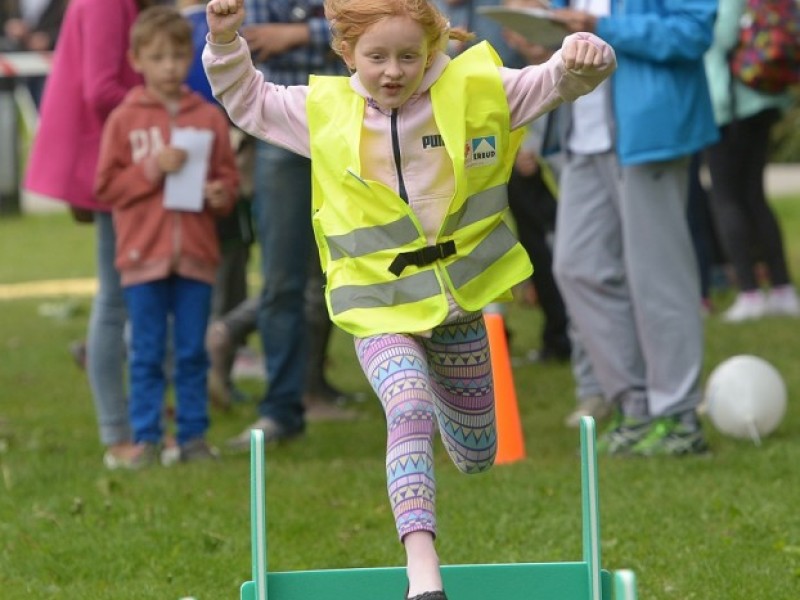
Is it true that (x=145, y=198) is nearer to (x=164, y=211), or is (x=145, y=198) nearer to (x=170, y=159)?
(x=164, y=211)

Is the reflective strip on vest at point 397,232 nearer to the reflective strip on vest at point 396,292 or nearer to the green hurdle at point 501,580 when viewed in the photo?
the reflective strip on vest at point 396,292

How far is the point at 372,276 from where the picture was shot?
462 centimetres

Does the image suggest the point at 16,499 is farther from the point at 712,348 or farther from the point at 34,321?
the point at 34,321

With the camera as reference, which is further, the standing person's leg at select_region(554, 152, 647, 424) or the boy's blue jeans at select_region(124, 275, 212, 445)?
the boy's blue jeans at select_region(124, 275, 212, 445)

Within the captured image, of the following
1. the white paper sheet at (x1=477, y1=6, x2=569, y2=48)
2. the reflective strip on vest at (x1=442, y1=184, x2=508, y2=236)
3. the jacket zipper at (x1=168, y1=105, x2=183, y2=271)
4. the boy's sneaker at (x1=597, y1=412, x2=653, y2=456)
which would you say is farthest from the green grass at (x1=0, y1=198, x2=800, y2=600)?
the white paper sheet at (x1=477, y1=6, x2=569, y2=48)

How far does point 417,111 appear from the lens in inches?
184

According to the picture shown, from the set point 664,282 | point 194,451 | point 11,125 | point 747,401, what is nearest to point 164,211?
point 194,451

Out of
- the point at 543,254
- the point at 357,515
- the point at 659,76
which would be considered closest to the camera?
the point at 357,515

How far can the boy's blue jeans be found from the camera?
7.19 metres

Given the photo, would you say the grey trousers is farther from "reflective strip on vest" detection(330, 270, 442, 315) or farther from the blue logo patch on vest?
"reflective strip on vest" detection(330, 270, 442, 315)

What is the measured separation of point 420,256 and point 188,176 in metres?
2.73

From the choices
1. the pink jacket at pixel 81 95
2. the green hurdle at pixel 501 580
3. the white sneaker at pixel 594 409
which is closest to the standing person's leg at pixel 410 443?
the green hurdle at pixel 501 580

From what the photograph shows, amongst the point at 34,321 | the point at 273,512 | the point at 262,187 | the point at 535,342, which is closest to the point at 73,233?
the point at 34,321

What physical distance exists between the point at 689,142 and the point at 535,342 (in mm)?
3967
